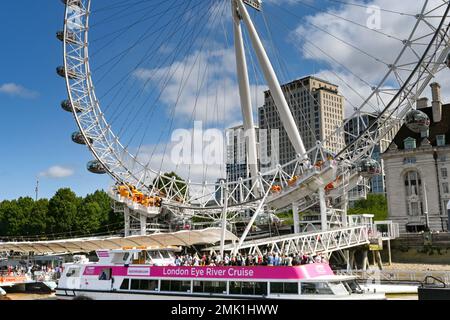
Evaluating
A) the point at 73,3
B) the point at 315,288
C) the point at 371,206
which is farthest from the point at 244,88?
the point at 371,206

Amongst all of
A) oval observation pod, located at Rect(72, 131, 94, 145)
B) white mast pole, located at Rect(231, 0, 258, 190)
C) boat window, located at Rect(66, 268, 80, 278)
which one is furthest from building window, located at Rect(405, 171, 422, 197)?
boat window, located at Rect(66, 268, 80, 278)

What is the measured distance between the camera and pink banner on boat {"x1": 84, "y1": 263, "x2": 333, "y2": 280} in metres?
24.5

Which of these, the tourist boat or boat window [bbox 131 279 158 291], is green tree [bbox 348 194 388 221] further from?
boat window [bbox 131 279 158 291]

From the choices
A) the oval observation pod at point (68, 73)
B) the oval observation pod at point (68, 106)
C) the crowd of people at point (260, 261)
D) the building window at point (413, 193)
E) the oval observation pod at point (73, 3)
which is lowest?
the crowd of people at point (260, 261)

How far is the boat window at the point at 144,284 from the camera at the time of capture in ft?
95.5

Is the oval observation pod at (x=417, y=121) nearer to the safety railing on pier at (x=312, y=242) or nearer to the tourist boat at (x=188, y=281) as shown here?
the tourist boat at (x=188, y=281)

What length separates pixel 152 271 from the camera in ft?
96.2

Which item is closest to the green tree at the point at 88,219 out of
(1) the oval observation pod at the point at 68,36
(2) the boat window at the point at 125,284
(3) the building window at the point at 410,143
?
(1) the oval observation pod at the point at 68,36

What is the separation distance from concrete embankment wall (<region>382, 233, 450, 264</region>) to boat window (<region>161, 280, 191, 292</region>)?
34.6 m

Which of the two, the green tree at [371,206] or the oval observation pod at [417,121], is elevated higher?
the green tree at [371,206]

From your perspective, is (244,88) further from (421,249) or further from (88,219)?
(88,219)

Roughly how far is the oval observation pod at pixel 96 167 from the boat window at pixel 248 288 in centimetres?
4494

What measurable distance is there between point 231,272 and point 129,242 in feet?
95.6
